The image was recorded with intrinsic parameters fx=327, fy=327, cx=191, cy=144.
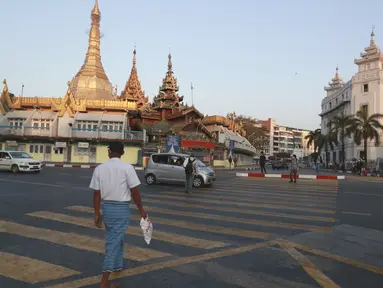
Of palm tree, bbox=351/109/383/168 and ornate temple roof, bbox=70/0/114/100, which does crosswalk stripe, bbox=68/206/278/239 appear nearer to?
palm tree, bbox=351/109/383/168

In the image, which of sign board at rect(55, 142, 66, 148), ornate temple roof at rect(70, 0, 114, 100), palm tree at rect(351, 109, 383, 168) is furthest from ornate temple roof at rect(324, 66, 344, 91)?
sign board at rect(55, 142, 66, 148)

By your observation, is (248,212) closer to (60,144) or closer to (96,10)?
(60,144)

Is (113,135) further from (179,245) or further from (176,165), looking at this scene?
(179,245)

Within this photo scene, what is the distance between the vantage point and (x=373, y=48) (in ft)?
194

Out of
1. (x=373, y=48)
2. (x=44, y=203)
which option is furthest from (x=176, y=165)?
(x=373, y=48)

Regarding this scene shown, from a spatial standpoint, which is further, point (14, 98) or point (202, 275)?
point (14, 98)

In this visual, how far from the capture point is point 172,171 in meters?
16.4

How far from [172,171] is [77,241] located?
10.6m

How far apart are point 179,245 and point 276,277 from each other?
1920 mm

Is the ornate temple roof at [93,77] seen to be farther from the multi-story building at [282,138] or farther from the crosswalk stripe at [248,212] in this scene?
the multi-story building at [282,138]

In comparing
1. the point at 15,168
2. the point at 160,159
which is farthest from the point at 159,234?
the point at 15,168

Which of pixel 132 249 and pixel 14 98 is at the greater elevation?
pixel 14 98

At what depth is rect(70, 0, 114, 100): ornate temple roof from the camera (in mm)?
52875

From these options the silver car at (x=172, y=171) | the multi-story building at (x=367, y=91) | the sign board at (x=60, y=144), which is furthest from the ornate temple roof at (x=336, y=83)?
the silver car at (x=172, y=171)
